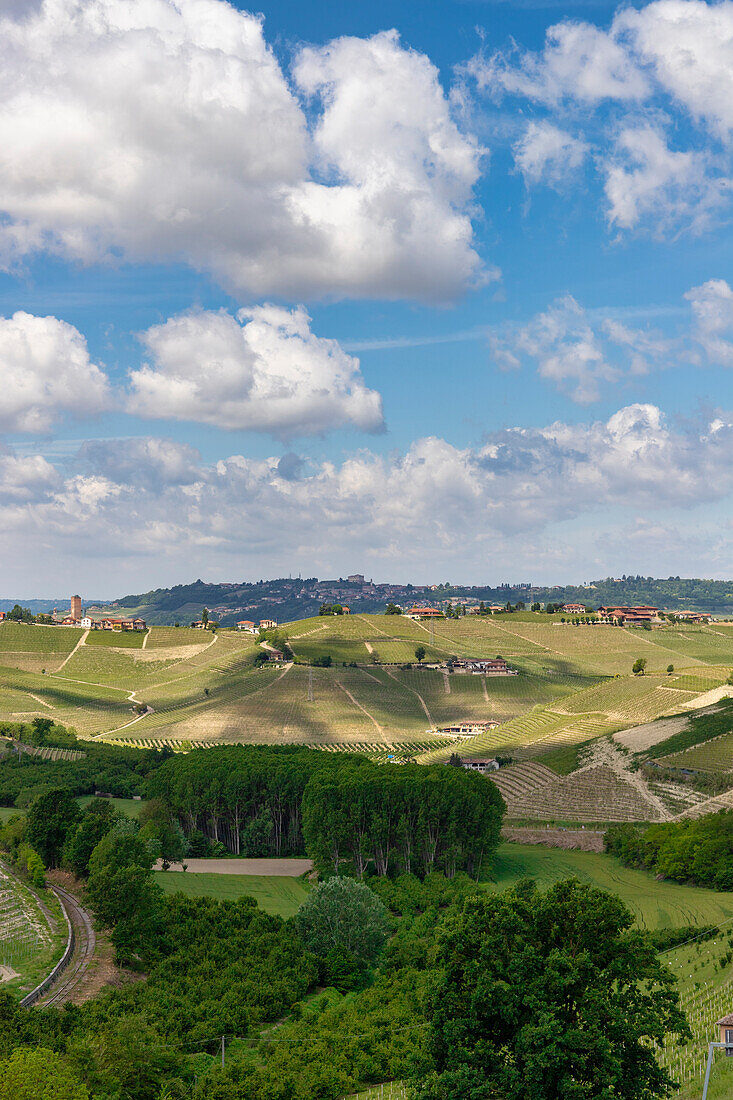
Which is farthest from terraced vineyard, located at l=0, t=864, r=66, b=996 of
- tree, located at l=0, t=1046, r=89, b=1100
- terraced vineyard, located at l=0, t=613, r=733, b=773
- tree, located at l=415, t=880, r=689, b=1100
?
terraced vineyard, located at l=0, t=613, r=733, b=773

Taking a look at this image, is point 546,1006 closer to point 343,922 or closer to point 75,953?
point 343,922

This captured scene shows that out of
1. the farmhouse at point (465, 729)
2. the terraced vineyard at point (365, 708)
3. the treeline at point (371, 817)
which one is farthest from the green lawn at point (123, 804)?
the farmhouse at point (465, 729)

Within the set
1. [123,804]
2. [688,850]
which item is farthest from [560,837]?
[123,804]

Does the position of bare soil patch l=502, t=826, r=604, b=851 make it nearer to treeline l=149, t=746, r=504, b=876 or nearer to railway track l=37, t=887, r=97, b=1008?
treeline l=149, t=746, r=504, b=876

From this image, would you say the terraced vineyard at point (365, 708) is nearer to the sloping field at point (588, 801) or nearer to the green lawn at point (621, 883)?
the sloping field at point (588, 801)

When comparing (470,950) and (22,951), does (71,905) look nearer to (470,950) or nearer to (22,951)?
(22,951)

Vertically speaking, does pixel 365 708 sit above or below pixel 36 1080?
below
